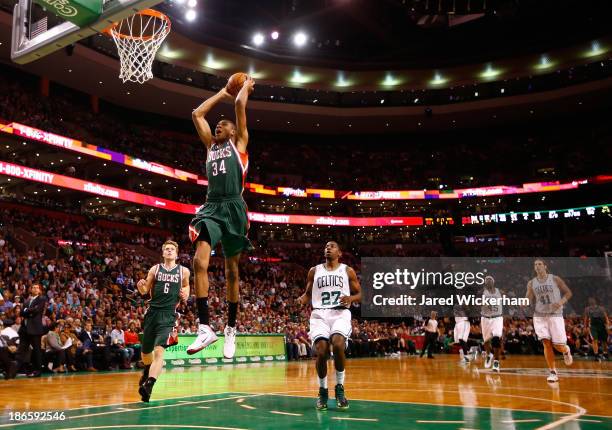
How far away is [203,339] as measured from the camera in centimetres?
496

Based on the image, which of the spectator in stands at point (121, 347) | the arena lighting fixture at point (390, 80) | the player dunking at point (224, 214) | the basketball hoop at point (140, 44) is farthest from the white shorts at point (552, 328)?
the arena lighting fixture at point (390, 80)

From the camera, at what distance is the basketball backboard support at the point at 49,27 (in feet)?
20.1

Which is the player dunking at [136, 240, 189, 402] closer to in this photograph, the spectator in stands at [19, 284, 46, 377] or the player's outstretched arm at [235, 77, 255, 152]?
the player's outstretched arm at [235, 77, 255, 152]

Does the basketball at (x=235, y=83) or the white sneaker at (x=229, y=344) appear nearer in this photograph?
the white sneaker at (x=229, y=344)

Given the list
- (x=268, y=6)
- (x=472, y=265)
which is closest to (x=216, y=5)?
(x=268, y=6)

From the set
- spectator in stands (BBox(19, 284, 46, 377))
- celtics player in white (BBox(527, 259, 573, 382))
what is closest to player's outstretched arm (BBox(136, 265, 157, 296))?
spectator in stands (BBox(19, 284, 46, 377))

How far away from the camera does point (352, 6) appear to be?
119 ft

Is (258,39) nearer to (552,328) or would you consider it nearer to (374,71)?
(374,71)

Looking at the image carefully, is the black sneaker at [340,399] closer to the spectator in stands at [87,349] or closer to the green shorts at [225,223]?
the green shorts at [225,223]

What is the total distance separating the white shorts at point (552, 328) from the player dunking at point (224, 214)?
859 centimetres

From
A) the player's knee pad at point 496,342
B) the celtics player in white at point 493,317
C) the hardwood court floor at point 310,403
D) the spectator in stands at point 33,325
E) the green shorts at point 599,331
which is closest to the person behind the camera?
the hardwood court floor at point 310,403

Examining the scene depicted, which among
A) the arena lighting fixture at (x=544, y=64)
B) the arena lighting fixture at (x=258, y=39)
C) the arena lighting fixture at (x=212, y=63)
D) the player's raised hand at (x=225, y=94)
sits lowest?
the player's raised hand at (x=225, y=94)

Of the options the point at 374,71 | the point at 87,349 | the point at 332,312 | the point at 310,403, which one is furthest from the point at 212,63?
the point at 310,403

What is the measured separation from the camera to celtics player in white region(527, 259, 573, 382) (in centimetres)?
1172
